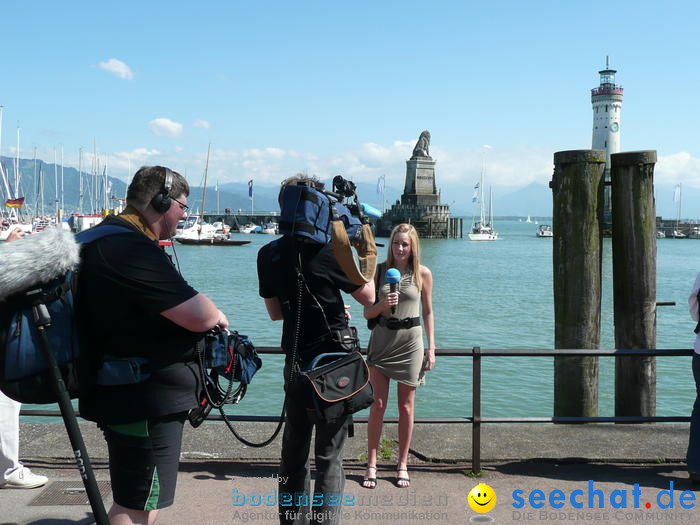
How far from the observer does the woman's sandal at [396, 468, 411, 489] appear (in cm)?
449

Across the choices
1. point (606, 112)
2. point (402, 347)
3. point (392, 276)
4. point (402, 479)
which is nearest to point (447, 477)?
point (402, 479)

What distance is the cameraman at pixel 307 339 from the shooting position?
10.9 ft

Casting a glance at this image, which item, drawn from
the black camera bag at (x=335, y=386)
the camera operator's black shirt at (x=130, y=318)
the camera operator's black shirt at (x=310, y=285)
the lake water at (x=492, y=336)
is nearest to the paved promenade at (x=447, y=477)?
the black camera bag at (x=335, y=386)

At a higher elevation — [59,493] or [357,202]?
[357,202]

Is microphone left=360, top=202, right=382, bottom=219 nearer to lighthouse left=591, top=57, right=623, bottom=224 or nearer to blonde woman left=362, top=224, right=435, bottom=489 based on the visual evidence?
blonde woman left=362, top=224, right=435, bottom=489

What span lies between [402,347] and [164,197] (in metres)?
2.22

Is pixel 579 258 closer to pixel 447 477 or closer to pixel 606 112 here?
pixel 447 477

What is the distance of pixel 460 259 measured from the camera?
228ft

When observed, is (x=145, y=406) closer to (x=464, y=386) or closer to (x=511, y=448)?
(x=511, y=448)

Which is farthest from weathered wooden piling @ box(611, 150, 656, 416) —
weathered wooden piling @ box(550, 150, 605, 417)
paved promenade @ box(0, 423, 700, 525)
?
paved promenade @ box(0, 423, 700, 525)

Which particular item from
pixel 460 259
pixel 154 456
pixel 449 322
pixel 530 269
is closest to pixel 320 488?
pixel 154 456

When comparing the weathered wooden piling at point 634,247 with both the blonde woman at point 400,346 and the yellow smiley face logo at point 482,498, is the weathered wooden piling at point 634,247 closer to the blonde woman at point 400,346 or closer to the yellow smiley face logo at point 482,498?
the yellow smiley face logo at point 482,498

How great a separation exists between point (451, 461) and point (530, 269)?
55042mm

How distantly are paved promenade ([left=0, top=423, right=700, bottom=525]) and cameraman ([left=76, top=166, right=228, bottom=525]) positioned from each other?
132cm
